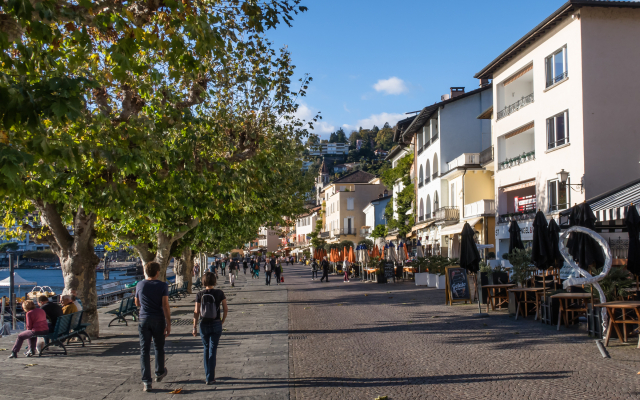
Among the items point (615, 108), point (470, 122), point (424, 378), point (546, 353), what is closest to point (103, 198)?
point (424, 378)

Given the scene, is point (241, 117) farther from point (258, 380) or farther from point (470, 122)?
point (470, 122)

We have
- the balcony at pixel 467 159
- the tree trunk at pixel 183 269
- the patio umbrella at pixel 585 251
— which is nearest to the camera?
the patio umbrella at pixel 585 251

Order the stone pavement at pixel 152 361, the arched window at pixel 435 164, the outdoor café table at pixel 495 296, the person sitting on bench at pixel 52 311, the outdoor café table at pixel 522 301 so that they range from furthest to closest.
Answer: the arched window at pixel 435 164, the outdoor café table at pixel 495 296, the outdoor café table at pixel 522 301, the person sitting on bench at pixel 52 311, the stone pavement at pixel 152 361

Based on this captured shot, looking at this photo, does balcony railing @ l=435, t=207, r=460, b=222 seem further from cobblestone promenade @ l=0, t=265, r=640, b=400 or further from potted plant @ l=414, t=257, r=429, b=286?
cobblestone promenade @ l=0, t=265, r=640, b=400

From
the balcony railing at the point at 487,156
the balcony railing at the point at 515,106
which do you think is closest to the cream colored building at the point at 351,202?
the balcony railing at the point at 487,156

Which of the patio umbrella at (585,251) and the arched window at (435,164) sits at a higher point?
the arched window at (435,164)

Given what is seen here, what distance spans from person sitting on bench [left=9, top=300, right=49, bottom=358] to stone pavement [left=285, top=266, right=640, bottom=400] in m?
4.67

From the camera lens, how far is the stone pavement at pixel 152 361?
23.7 ft

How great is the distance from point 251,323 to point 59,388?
7.61 meters

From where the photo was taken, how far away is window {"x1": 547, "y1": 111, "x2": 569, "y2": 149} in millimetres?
24484

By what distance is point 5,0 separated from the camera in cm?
580

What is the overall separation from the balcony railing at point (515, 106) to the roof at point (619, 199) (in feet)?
37.1

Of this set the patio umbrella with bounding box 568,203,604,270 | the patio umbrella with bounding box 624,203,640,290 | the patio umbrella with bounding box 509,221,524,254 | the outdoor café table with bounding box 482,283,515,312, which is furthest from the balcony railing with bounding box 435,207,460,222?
the patio umbrella with bounding box 624,203,640,290

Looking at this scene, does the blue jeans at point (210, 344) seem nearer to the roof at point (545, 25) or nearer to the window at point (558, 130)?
the window at point (558, 130)
